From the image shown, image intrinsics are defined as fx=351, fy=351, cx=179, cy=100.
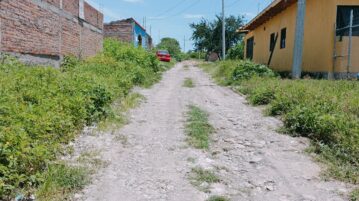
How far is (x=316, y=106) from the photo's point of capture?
627cm

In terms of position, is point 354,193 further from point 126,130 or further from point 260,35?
point 260,35

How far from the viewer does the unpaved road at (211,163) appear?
3.71 m

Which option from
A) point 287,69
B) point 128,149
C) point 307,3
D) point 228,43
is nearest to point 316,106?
point 128,149

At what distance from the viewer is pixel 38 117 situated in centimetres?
454

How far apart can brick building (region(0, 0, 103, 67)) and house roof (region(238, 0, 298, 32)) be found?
8.11m

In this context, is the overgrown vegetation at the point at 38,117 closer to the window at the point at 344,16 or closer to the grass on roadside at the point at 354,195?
the grass on roadside at the point at 354,195

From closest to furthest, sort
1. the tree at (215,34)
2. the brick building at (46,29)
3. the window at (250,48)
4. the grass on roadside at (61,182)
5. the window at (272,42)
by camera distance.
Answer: the grass on roadside at (61,182) → the brick building at (46,29) → the window at (272,42) → the window at (250,48) → the tree at (215,34)

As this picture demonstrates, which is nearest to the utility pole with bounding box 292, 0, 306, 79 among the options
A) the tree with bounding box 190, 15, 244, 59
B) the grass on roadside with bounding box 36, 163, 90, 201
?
the grass on roadside with bounding box 36, 163, 90, 201

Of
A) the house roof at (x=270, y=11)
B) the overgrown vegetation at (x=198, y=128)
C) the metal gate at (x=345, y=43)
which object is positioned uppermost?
the house roof at (x=270, y=11)

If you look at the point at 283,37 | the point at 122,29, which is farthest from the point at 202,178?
the point at 122,29

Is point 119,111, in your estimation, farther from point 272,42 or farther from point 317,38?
point 272,42

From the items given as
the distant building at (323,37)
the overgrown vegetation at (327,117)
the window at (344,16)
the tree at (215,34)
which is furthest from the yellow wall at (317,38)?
the tree at (215,34)

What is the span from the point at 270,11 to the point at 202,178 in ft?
48.4

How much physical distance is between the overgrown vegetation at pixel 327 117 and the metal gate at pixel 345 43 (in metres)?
2.42
